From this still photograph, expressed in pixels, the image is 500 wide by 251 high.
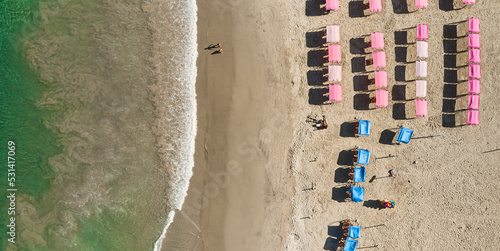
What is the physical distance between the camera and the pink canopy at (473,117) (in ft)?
66.9

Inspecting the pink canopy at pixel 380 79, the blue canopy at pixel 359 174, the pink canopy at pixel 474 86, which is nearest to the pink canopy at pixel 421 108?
the pink canopy at pixel 380 79

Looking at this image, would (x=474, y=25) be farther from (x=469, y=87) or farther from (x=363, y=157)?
(x=363, y=157)

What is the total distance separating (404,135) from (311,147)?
204 inches

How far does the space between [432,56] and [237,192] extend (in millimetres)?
13445

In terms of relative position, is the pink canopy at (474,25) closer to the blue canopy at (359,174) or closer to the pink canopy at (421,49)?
the pink canopy at (421,49)

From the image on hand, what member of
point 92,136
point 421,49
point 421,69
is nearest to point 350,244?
point 421,69

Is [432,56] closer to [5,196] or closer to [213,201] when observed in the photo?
[213,201]

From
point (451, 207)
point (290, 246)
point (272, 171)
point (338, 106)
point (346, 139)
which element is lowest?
point (290, 246)

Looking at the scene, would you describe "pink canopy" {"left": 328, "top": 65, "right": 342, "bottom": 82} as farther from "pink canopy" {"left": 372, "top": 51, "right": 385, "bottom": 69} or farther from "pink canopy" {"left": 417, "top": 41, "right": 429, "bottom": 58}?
"pink canopy" {"left": 417, "top": 41, "right": 429, "bottom": 58}

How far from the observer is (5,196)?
67.2ft

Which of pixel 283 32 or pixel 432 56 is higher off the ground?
pixel 283 32

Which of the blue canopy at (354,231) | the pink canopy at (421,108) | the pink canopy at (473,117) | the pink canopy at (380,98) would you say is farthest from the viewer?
the pink canopy at (473,117)

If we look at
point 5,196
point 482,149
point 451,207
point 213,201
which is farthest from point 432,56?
point 5,196

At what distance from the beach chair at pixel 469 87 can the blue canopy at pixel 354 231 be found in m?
9.53
